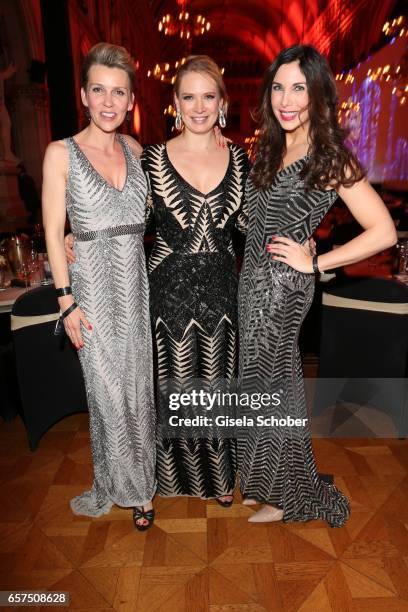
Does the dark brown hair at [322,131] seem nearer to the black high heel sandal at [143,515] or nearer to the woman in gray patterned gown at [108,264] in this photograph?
the woman in gray patterned gown at [108,264]

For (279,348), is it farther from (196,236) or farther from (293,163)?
(293,163)

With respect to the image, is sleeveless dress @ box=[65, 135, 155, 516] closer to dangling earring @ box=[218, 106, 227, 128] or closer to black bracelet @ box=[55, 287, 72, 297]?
black bracelet @ box=[55, 287, 72, 297]

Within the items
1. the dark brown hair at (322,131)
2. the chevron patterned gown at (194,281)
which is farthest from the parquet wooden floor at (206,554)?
the dark brown hair at (322,131)

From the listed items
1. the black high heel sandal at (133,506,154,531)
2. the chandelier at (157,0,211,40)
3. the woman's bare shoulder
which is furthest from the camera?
the chandelier at (157,0,211,40)

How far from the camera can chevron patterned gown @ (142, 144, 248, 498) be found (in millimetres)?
1898

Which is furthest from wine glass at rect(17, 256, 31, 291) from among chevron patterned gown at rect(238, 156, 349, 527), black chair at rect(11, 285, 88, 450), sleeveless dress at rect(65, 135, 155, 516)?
chevron patterned gown at rect(238, 156, 349, 527)

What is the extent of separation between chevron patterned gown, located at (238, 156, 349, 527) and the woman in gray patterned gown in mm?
451

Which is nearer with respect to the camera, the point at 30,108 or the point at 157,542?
the point at 157,542

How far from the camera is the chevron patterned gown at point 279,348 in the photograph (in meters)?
1.76

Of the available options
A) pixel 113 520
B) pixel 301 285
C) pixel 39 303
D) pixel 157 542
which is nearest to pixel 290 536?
pixel 157 542

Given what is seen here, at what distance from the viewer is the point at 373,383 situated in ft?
9.76

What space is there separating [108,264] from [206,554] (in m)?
1.32

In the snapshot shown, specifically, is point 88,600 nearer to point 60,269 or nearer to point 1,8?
point 60,269

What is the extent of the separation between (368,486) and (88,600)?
1.50 meters
